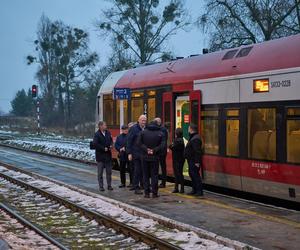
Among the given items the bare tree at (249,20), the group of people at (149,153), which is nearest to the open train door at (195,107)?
the group of people at (149,153)

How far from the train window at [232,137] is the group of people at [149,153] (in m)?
0.62

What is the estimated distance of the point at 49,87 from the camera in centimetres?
7138

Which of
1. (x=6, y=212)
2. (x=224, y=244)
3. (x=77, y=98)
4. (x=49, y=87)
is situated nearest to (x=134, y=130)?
(x=6, y=212)

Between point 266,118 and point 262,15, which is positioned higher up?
point 262,15

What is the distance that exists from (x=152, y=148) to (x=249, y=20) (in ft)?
76.6

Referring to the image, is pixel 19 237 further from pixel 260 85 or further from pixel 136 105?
pixel 136 105

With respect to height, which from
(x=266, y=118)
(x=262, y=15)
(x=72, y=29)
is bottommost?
(x=266, y=118)

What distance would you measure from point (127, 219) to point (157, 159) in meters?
2.70

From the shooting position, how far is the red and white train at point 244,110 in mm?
10734

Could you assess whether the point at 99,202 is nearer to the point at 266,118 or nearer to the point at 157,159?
the point at 157,159

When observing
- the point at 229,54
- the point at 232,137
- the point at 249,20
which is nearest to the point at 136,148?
the point at 232,137

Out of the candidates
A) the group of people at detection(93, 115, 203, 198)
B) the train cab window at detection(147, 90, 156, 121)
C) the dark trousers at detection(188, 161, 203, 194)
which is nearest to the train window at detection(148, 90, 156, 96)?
the train cab window at detection(147, 90, 156, 121)

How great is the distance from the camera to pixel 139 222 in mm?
10117

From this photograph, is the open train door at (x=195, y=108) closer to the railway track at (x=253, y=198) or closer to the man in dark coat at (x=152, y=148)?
the railway track at (x=253, y=198)
